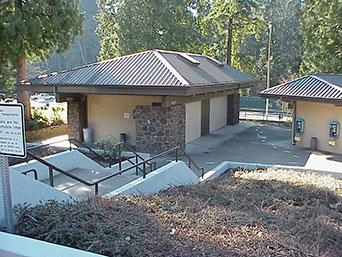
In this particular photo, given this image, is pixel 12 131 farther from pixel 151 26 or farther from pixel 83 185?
pixel 151 26

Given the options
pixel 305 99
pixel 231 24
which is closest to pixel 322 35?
pixel 231 24

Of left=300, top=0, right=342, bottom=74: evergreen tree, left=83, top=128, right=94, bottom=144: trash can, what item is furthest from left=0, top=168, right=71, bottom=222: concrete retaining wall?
left=300, top=0, right=342, bottom=74: evergreen tree

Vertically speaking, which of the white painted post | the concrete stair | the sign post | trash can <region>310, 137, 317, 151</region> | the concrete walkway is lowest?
the concrete walkway

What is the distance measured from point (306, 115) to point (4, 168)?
57.8 feet

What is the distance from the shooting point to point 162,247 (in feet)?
12.1

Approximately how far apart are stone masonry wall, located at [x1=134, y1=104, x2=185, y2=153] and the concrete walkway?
1.32 meters

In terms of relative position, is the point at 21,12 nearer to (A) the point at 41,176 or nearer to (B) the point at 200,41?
(A) the point at 41,176

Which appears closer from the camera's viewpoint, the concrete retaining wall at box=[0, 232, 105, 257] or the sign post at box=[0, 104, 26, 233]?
the concrete retaining wall at box=[0, 232, 105, 257]

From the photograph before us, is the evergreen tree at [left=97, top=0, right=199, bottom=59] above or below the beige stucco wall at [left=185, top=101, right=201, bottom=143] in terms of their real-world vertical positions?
above

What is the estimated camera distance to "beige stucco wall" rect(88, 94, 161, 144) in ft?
62.4

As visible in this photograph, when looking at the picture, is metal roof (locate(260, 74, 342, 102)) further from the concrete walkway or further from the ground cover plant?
the ground cover plant

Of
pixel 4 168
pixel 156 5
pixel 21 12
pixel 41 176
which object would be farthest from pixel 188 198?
pixel 156 5

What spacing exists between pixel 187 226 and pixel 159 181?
510 cm

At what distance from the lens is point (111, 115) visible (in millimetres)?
19547
